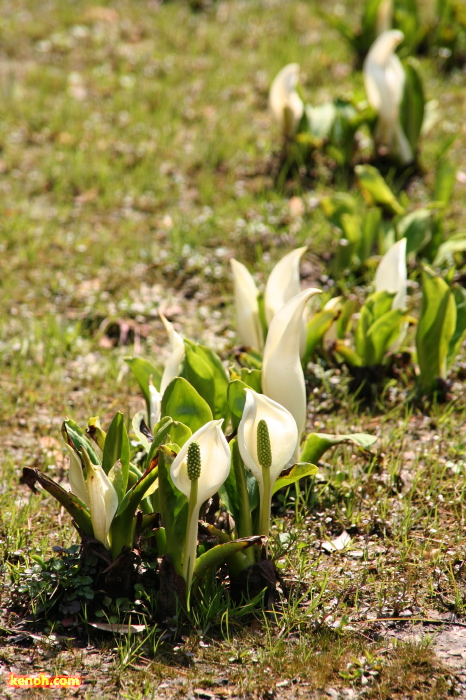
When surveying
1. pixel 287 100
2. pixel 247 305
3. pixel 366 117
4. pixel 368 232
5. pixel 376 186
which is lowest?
pixel 247 305

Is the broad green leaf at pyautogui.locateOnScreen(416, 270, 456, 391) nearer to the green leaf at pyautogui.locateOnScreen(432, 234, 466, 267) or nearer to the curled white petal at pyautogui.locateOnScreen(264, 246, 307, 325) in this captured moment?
the curled white petal at pyautogui.locateOnScreen(264, 246, 307, 325)

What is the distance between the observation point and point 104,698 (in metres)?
1.95

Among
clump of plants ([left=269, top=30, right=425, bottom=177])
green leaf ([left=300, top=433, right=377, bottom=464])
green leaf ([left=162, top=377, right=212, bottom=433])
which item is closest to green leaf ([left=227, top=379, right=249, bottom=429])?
green leaf ([left=162, top=377, right=212, bottom=433])

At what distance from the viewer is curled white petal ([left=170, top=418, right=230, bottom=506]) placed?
1947mm

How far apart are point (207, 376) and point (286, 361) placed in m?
0.28

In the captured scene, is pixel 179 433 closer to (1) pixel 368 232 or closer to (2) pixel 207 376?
(2) pixel 207 376

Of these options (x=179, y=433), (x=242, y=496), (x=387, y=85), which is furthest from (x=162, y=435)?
(x=387, y=85)

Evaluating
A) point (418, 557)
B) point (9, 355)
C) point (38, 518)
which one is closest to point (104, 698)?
point (38, 518)

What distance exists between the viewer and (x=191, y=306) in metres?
3.96

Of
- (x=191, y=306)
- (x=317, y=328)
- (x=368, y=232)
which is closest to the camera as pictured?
(x=317, y=328)

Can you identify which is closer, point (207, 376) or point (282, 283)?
point (207, 376)

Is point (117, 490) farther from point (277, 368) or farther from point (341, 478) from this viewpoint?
point (341, 478)

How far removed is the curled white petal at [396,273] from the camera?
310 centimetres

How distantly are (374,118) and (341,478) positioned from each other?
2.75m
